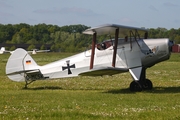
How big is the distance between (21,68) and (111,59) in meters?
3.74

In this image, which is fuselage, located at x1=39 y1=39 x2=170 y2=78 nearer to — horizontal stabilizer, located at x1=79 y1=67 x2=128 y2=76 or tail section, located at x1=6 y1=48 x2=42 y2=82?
horizontal stabilizer, located at x1=79 y1=67 x2=128 y2=76

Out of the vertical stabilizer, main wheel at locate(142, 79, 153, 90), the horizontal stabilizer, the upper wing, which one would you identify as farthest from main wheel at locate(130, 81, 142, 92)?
the vertical stabilizer

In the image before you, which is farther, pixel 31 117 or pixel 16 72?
pixel 16 72

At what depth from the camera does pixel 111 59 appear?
14.3 m

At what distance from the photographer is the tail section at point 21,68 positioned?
15.2 meters

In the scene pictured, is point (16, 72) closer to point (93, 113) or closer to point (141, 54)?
point (141, 54)

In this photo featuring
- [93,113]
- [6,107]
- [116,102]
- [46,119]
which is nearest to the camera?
[46,119]

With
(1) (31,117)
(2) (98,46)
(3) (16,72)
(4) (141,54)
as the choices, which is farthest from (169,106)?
(3) (16,72)

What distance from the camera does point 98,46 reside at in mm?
14484

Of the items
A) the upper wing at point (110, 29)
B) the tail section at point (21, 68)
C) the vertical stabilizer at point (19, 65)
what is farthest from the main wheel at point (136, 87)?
the vertical stabilizer at point (19, 65)

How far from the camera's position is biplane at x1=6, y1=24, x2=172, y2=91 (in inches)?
535

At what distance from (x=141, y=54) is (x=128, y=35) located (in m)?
1.10

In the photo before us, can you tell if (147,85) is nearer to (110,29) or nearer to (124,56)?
(124,56)

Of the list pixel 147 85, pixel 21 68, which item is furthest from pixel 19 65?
pixel 147 85
